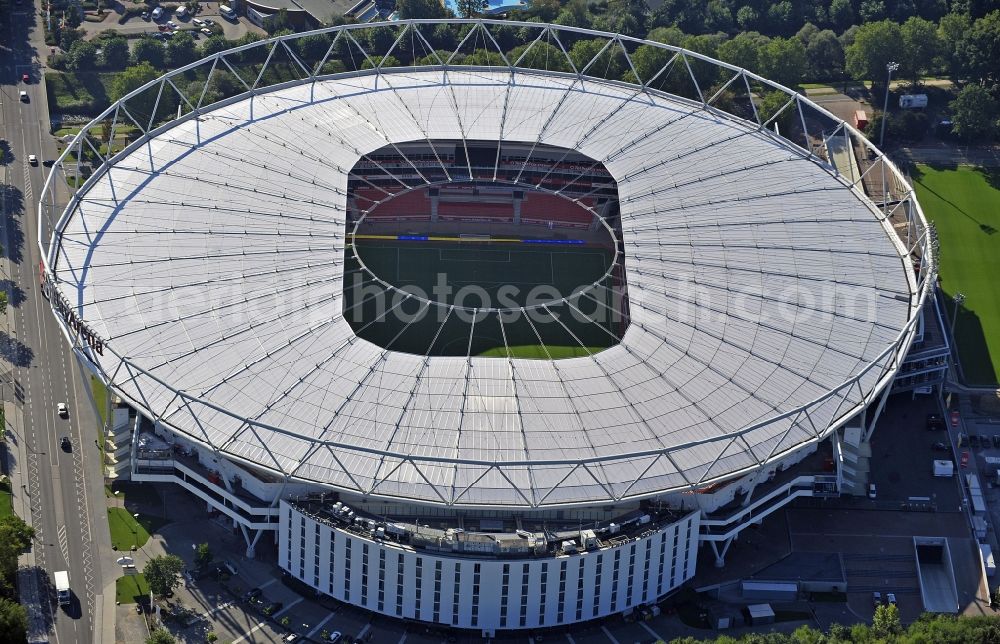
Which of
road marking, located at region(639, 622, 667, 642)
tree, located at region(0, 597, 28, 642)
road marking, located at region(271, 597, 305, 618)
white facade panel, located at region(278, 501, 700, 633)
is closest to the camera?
tree, located at region(0, 597, 28, 642)

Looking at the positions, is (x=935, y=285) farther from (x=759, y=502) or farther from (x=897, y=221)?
(x=759, y=502)

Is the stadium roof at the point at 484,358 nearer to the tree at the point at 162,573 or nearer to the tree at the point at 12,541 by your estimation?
the tree at the point at 162,573

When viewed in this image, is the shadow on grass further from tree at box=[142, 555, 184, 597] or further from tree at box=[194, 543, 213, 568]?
tree at box=[142, 555, 184, 597]

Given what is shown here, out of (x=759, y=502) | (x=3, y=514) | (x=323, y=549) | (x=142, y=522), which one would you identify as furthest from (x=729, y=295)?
(x=3, y=514)

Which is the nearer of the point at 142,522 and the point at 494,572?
the point at 494,572

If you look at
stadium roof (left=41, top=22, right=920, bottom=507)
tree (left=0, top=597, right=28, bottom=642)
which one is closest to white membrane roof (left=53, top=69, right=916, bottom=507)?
stadium roof (left=41, top=22, right=920, bottom=507)
